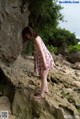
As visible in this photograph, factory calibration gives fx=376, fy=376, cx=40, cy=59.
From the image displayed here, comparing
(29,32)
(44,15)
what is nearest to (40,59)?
(29,32)

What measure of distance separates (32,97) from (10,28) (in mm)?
2110

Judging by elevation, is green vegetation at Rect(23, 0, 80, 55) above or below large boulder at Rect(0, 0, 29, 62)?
above

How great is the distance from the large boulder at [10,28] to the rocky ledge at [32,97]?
31 centimetres

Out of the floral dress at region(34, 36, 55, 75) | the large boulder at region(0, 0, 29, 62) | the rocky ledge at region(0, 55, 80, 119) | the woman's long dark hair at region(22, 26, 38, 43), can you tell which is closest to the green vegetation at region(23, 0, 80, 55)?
the large boulder at region(0, 0, 29, 62)

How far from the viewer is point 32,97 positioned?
7688 mm

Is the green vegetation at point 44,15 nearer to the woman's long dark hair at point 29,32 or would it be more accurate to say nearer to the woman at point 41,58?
the woman's long dark hair at point 29,32

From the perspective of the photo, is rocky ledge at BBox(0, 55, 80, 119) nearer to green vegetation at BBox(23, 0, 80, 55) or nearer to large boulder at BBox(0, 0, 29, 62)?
large boulder at BBox(0, 0, 29, 62)

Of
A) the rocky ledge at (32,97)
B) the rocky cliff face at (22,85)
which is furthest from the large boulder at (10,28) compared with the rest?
the rocky ledge at (32,97)

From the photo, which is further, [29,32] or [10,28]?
[10,28]

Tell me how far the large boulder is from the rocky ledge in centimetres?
31

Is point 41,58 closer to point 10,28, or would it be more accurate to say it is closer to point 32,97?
point 32,97

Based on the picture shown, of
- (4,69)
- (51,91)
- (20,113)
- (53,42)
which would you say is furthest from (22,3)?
(53,42)

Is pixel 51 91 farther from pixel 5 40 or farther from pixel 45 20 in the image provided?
pixel 45 20

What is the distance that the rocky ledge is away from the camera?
24.8 ft
